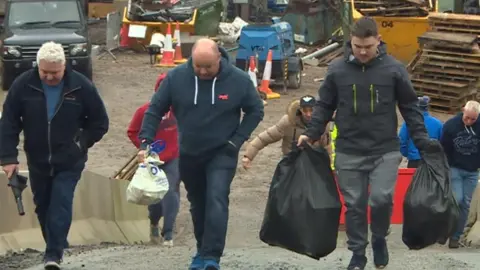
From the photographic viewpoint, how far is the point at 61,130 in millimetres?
7277

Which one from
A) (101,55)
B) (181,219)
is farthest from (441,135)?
(101,55)

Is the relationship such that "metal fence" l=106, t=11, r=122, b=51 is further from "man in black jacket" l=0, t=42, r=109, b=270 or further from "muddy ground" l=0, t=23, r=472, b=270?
"man in black jacket" l=0, t=42, r=109, b=270

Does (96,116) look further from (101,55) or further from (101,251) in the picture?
(101,55)

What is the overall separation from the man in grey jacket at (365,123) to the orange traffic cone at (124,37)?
20493mm

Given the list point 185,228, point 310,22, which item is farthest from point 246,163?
point 310,22

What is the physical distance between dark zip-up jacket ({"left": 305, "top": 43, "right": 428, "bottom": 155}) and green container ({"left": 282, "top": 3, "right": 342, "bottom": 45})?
2121 centimetres

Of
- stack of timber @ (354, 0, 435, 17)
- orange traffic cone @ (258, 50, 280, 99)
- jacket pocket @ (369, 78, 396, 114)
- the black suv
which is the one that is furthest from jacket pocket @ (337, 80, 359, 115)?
stack of timber @ (354, 0, 435, 17)

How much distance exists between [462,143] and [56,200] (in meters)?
4.99

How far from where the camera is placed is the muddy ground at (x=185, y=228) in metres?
7.92

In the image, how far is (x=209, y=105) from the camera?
22.8ft

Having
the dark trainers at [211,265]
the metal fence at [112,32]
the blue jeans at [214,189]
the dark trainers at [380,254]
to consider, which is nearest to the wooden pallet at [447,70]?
the metal fence at [112,32]

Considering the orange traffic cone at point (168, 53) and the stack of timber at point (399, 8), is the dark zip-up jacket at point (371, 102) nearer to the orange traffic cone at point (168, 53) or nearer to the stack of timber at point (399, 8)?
the stack of timber at point (399, 8)

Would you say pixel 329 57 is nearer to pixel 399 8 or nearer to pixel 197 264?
pixel 399 8

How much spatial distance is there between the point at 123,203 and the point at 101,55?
15.5 m
